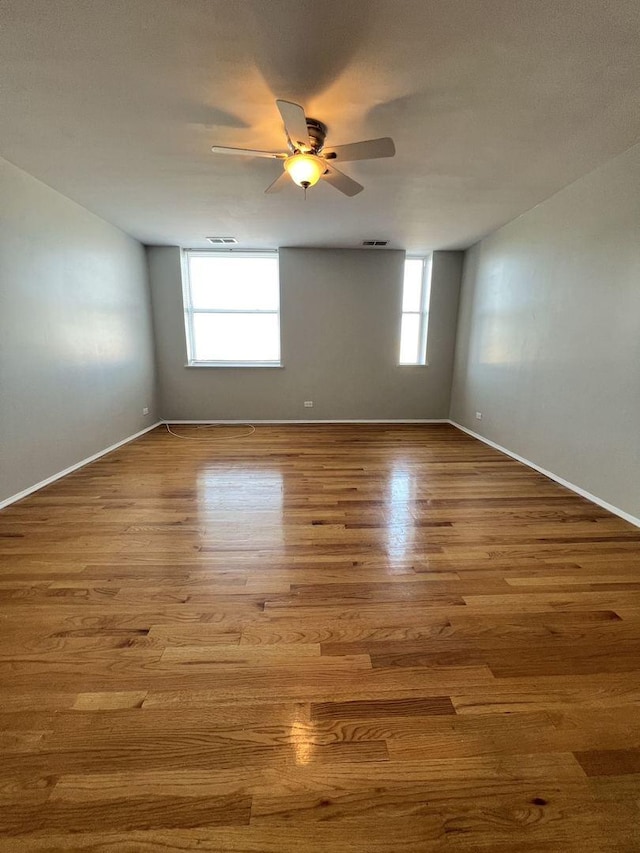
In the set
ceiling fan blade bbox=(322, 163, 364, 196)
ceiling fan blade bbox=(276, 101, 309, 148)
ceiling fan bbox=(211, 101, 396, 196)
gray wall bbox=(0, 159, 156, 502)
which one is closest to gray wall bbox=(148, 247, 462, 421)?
gray wall bbox=(0, 159, 156, 502)

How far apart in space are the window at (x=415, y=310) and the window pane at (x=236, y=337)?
2.11m

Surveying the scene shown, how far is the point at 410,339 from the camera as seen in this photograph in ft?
18.2

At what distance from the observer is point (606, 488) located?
2668 mm

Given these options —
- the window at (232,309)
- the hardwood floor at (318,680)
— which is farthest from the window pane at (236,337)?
the hardwood floor at (318,680)

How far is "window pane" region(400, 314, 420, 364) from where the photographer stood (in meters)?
5.49

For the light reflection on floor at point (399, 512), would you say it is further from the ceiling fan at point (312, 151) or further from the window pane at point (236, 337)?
the window pane at point (236, 337)

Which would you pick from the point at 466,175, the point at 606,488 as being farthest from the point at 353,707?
the point at 466,175

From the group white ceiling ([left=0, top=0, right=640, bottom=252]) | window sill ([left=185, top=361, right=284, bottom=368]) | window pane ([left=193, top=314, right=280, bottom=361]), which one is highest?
white ceiling ([left=0, top=0, right=640, bottom=252])

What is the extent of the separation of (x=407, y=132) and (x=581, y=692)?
3.14 meters

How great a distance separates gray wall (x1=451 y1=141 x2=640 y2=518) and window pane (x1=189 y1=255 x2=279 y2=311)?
318 centimetres

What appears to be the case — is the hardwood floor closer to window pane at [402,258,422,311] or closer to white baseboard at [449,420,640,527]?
white baseboard at [449,420,640,527]

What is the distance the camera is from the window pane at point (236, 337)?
5.38m

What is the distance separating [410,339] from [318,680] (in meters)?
5.17

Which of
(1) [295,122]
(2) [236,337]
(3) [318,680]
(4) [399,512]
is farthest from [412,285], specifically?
(3) [318,680]
